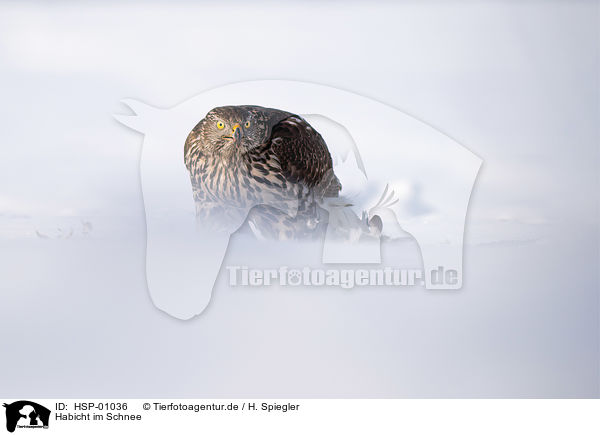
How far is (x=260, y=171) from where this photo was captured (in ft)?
6.36

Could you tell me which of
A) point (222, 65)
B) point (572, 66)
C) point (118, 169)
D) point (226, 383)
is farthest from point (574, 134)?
point (118, 169)

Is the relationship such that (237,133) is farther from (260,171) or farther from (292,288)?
(292,288)

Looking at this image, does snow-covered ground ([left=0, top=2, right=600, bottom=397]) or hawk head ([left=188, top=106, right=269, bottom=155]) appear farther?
snow-covered ground ([left=0, top=2, right=600, bottom=397])

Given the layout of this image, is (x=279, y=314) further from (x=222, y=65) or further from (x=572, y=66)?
(x=572, y=66)
